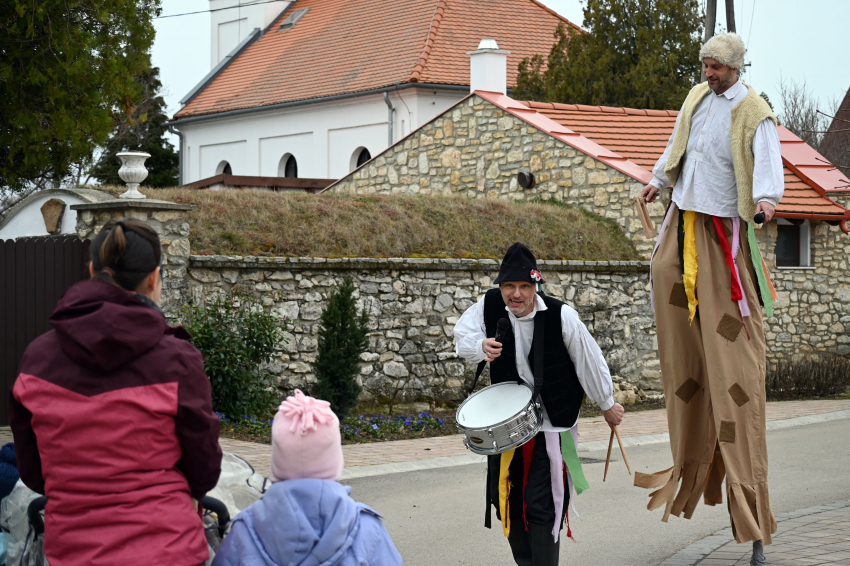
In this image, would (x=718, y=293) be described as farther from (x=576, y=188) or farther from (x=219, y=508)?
(x=576, y=188)

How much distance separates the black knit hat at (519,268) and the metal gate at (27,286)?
7.46 meters

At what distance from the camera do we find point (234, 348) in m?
10.9

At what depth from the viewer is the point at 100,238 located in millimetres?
3176

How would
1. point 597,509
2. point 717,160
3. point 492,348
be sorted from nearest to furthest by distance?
point 492,348 → point 717,160 → point 597,509

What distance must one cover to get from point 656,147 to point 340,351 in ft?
30.1

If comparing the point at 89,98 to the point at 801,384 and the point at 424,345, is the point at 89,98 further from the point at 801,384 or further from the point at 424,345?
the point at 801,384

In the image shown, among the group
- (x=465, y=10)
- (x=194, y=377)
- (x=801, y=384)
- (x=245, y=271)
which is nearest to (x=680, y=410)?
(x=194, y=377)

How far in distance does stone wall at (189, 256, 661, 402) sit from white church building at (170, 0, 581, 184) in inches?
588

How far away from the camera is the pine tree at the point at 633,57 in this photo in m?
25.5

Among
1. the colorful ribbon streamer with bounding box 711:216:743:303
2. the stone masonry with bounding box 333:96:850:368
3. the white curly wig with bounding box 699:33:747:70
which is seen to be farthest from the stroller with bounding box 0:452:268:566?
the stone masonry with bounding box 333:96:850:368

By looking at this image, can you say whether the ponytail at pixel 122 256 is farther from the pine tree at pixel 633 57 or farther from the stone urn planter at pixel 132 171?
the pine tree at pixel 633 57

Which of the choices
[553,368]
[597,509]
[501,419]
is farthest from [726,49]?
[597,509]

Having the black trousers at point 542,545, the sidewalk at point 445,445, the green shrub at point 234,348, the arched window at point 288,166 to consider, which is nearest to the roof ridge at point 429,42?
the arched window at point 288,166

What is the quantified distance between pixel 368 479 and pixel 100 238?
5731 millimetres
